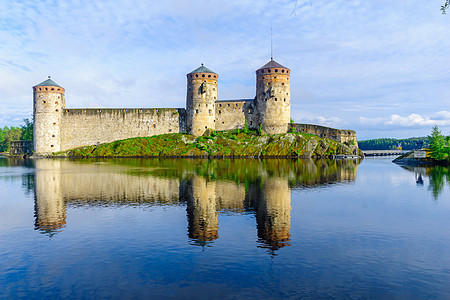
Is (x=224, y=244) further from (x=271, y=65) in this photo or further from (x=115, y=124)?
(x=115, y=124)

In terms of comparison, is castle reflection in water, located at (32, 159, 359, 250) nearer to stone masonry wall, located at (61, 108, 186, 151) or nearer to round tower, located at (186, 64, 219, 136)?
round tower, located at (186, 64, 219, 136)

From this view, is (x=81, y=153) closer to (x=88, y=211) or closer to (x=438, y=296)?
(x=88, y=211)

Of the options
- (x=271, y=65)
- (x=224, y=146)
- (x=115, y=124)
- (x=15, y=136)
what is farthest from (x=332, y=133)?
(x=15, y=136)

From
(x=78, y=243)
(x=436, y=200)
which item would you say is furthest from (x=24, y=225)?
(x=436, y=200)

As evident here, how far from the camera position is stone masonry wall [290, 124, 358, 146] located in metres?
77.1

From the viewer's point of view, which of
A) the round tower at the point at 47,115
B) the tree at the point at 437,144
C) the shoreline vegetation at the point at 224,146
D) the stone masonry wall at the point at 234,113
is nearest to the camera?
the tree at the point at 437,144

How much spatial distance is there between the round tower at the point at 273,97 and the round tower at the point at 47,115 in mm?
51069

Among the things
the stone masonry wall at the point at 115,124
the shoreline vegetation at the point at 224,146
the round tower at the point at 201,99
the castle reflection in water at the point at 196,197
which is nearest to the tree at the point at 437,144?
the shoreline vegetation at the point at 224,146

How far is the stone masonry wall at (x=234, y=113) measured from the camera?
84.1 m

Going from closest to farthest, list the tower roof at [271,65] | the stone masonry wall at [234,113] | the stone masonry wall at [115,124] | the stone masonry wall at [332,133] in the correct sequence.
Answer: the stone masonry wall at [332,133], the tower roof at [271,65], the stone masonry wall at [234,113], the stone masonry wall at [115,124]

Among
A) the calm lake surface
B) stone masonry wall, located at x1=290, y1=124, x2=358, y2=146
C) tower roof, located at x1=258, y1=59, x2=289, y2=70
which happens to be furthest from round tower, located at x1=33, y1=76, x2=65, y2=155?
the calm lake surface

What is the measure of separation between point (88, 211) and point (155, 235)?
709cm

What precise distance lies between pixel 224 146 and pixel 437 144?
4189 cm

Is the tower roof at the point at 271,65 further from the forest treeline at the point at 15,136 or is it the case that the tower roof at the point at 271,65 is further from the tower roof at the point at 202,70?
the forest treeline at the point at 15,136
